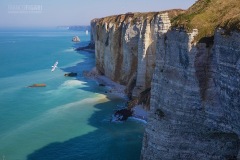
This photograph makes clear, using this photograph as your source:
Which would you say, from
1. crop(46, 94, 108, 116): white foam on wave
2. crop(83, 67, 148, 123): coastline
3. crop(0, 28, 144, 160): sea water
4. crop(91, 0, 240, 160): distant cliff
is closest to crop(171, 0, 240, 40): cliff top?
crop(91, 0, 240, 160): distant cliff

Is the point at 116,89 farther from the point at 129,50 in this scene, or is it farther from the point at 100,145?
the point at 100,145

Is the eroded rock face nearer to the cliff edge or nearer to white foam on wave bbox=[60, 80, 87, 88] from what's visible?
the cliff edge

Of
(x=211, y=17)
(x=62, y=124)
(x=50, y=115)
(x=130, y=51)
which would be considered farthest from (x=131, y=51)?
(x=211, y=17)

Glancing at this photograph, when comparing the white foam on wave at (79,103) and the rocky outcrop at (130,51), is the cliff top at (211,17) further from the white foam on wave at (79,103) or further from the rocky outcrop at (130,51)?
the white foam on wave at (79,103)

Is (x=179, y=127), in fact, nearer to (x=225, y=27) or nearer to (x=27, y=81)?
(x=225, y=27)

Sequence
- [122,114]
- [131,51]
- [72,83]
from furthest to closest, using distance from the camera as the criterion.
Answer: [72,83]
[131,51]
[122,114]

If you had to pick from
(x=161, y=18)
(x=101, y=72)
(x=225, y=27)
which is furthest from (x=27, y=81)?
(x=225, y=27)

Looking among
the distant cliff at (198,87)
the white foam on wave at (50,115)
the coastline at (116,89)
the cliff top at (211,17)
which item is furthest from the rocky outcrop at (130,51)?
the distant cliff at (198,87)
